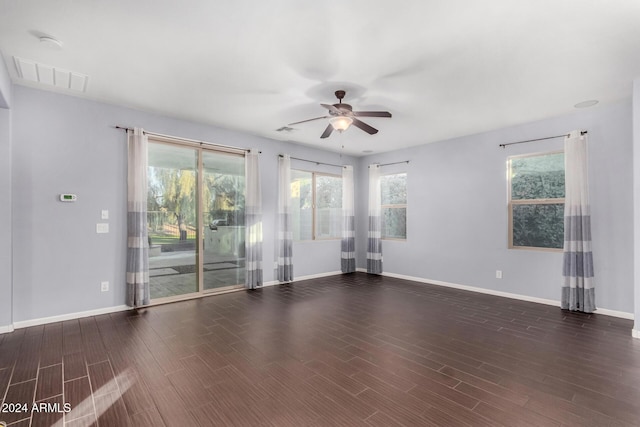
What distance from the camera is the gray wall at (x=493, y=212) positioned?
13.2 ft

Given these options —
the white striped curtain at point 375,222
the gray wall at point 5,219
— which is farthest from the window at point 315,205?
the gray wall at point 5,219

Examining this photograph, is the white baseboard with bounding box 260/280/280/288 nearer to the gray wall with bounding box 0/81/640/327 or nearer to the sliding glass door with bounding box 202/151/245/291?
the sliding glass door with bounding box 202/151/245/291

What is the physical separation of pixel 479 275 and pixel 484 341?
2.42 meters

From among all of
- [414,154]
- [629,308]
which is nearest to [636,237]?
[629,308]

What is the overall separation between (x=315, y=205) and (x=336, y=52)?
13.8ft

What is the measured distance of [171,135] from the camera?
15.4ft

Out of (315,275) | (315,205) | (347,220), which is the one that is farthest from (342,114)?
(315,275)

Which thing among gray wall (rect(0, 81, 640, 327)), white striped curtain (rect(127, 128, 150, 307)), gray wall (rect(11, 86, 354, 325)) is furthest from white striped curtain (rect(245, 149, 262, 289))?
white striped curtain (rect(127, 128, 150, 307))

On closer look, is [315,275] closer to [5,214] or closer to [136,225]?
[136,225]

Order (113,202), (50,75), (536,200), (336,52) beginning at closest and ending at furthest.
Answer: (336,52) < (50,75) < (113,202) < (536,200)

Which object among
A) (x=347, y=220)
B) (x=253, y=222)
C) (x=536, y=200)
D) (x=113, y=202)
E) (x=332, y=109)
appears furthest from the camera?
(x=347, y=220)

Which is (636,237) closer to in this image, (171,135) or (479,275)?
(479,275)

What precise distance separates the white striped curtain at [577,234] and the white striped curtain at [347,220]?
3.89 meters

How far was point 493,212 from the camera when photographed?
523cm
